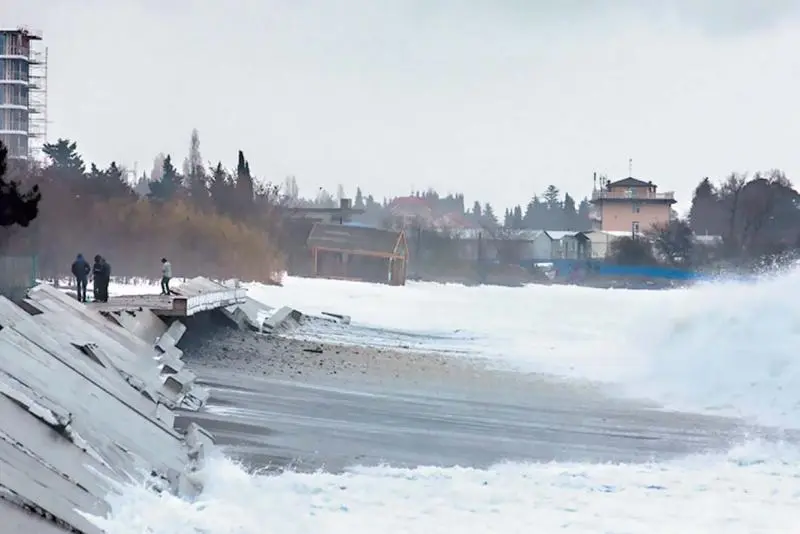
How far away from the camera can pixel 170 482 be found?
10.9m

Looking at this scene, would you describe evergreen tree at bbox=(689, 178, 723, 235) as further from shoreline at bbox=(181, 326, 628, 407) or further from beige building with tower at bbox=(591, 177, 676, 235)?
shoreline at bbox=(181, 326, 628, 407)

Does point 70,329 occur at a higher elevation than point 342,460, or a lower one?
higher

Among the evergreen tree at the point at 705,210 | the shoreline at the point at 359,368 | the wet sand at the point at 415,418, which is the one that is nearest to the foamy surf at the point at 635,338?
the shoreline at the point at 359,368

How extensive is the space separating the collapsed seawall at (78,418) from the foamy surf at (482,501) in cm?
44

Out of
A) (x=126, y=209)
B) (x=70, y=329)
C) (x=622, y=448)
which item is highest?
(x=126, y=209)

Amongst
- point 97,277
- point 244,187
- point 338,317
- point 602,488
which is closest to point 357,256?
point 244,187

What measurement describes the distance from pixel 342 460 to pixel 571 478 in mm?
3053

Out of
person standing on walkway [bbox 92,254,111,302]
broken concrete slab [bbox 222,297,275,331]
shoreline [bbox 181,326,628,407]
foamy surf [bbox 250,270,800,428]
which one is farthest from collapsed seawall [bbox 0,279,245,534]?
broken concrete slab [bbox 222,297,275,331]

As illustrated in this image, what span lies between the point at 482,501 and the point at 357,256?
69.5 meters

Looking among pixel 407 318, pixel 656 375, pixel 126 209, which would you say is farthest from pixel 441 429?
pixel 126 209

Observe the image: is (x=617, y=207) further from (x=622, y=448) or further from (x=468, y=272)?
(x=622, y=448)

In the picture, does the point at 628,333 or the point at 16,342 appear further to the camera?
the point at 628,333

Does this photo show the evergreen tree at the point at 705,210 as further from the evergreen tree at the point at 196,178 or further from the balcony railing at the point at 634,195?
the evergreen tree at the point at 196,178

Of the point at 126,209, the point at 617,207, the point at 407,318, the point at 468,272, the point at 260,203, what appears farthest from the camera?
the point at 617,207
